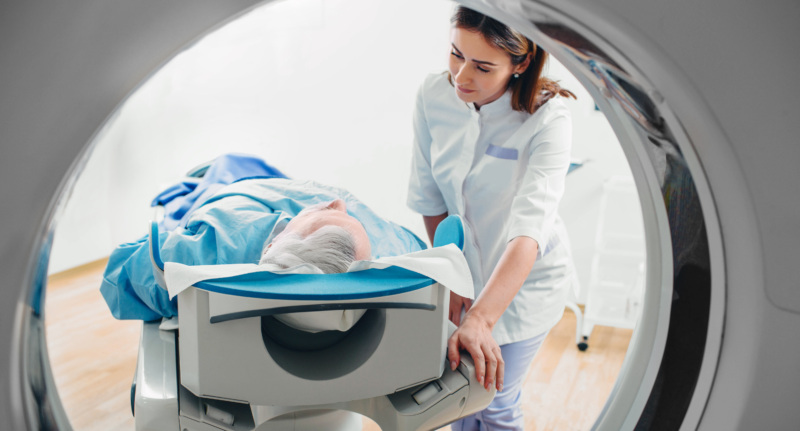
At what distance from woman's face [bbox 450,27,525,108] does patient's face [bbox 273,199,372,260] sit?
1.11 feet

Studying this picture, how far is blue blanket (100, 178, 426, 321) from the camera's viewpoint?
1.21 m

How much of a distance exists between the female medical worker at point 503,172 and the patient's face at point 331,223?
8.7 inches

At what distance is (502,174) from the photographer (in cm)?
131

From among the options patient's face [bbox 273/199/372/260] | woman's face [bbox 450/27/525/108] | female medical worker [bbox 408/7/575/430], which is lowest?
patient's face [bbox 273/199/372/260]

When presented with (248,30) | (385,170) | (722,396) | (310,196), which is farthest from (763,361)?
(248,30)

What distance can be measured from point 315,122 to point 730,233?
3122mm

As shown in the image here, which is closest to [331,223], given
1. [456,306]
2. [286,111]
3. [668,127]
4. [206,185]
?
[456,306]

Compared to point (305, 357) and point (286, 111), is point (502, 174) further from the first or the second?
point (286, 111)

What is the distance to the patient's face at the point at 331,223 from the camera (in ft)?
4.04

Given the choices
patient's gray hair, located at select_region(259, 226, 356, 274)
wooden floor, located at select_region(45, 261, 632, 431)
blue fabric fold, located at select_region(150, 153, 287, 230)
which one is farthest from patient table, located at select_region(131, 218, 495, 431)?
wooden floor, located at select_region(45, 261, 632, 431)

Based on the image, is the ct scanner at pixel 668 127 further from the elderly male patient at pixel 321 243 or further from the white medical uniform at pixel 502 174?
the white medical uniform at pixel 502 174

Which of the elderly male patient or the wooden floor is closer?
the elderly male patient

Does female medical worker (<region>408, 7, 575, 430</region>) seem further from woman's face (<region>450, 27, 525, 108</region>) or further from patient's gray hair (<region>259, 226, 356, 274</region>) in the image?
patient's gray hair (<region>259, 226, 356, 274</region>)

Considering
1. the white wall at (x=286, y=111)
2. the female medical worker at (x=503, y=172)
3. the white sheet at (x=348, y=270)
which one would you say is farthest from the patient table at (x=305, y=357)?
the white wall at (x=286, y=111)
